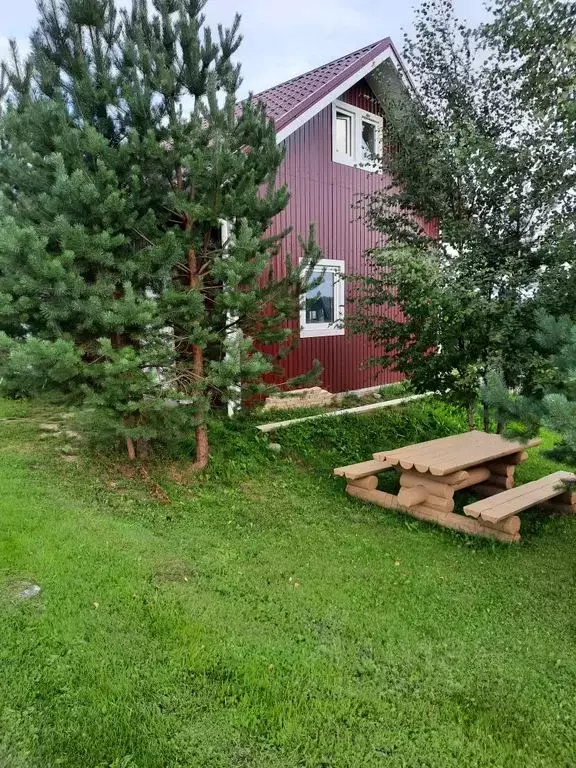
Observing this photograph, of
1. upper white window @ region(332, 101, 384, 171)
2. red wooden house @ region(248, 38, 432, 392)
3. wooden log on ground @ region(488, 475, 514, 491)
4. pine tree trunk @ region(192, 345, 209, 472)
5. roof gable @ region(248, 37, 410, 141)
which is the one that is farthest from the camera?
upper white window @ region(332, 101, 384, 171)

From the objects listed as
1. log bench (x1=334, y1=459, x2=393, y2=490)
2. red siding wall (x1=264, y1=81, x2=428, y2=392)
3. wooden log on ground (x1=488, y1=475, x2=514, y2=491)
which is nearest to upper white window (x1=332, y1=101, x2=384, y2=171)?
red siding wall (x1=264, y1=81, x2=428, y2=392)

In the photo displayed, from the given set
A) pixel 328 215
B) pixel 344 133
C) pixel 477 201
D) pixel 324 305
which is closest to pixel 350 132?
pixel 344 133

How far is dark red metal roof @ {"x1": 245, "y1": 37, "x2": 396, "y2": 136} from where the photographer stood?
7.99m

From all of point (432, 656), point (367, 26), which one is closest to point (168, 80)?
point (432, 656)

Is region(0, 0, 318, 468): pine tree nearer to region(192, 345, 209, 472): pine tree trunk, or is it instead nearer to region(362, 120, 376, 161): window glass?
region(192, 345, 209, 472): pine tree trunk

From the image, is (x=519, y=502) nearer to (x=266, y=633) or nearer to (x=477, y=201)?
(x=266, y=633)

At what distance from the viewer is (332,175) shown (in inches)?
364

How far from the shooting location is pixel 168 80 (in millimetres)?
4566

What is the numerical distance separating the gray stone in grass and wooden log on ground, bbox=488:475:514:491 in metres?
4.75

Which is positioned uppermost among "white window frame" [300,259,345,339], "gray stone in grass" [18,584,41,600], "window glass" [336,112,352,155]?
"window glass" [336,112,352,155]

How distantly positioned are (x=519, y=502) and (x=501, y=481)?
139cm

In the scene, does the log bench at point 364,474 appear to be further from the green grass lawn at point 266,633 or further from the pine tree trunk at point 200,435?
the pine tree trunk at point 200,435

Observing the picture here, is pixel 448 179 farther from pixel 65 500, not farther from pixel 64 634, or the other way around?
pixel 64 634

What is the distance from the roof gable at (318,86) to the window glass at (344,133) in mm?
633
